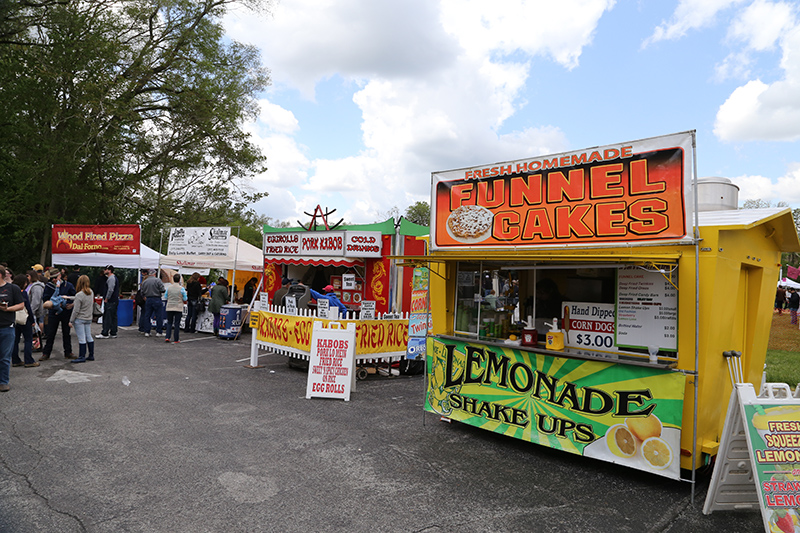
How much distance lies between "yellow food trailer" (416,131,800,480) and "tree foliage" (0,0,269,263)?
18.2 metres

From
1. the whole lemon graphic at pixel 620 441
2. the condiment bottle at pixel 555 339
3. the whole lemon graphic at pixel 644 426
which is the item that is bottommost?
the whole lemon graphic at pixel 620 441

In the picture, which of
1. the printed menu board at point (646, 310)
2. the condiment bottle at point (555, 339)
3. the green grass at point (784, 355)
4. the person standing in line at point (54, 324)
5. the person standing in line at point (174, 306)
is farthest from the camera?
the person standing in line at point (174, 306)

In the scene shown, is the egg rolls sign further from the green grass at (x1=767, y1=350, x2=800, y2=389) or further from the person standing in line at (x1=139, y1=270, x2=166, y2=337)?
the person standing in line at (x1=139, y1=270, x2=166, y2=337)

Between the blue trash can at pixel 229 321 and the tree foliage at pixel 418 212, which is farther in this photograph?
the tree foliage at pixel 418 212

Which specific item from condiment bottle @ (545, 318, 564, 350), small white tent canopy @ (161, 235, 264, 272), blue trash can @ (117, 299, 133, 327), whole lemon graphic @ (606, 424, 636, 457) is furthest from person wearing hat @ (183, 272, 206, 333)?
whole lemon graphic @ (606, 424, 636, 457)

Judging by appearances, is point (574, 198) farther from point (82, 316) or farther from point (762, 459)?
point (82, 316)

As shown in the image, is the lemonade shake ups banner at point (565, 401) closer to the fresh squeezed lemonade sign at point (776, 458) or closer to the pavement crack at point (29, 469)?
the fresh squeezed lemonade sign at point (776, 458)

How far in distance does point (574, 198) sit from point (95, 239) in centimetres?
1406

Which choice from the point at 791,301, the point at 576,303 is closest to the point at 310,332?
the point at 576,303

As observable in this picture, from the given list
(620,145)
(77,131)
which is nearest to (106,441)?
(620,145)

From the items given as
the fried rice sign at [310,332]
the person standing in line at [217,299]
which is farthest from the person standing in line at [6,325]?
the person standing in line at [217,299]

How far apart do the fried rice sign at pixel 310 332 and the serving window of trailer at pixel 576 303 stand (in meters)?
2.78

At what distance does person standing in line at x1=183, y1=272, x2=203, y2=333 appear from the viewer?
14.7 m

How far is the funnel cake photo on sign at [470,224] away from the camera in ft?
19.5
